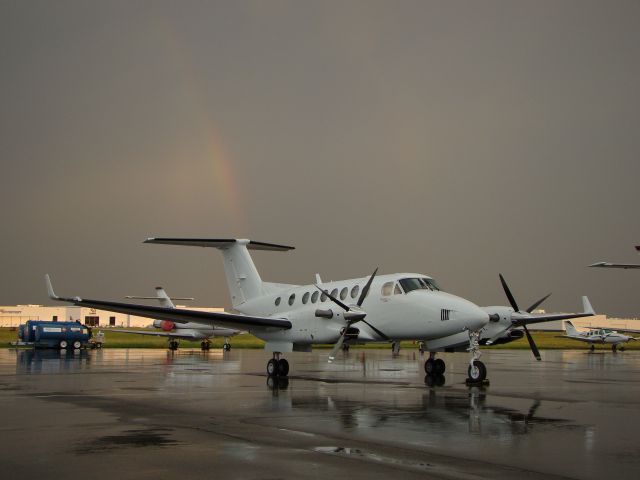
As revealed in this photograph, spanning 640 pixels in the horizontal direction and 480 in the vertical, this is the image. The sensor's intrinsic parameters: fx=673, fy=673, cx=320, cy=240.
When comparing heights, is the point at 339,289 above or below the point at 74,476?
above

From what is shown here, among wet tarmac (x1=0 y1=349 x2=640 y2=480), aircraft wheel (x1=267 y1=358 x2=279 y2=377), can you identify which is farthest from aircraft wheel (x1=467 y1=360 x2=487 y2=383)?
aircraft wheel (x1=267 y1=358 x2=279 y2=377)

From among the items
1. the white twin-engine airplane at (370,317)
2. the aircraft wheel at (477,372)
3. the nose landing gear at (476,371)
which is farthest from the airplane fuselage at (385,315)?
the aircraft wheel at (477,372)

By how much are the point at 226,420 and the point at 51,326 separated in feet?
175

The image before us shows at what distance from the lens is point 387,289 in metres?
24.3

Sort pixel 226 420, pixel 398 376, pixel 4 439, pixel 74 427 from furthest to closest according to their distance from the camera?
1. pixel 398 376
2. pixel 226 420
3. pixel 74 427
4. pixel 4 439

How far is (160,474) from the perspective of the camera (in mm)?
7934

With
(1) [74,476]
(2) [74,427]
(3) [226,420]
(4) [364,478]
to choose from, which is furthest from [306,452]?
(2) [74,427]

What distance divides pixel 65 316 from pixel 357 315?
5467 inches

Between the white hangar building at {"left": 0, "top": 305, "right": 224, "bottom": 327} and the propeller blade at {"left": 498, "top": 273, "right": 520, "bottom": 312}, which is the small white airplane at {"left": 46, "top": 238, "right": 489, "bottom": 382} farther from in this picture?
the white hangar building at {"left": 0, "top": 305, "right": 224, "bottom": 327}

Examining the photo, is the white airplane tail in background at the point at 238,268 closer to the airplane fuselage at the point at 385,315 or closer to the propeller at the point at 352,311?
the airplane fuselage at the point at 385,315

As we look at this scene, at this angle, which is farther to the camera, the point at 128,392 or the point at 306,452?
the point at 128,392

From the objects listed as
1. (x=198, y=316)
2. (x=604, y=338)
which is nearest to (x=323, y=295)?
(x=198, y=316)

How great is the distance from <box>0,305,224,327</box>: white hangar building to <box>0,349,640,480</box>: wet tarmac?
126 metres

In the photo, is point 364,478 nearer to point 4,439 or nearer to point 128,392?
point 4,439
